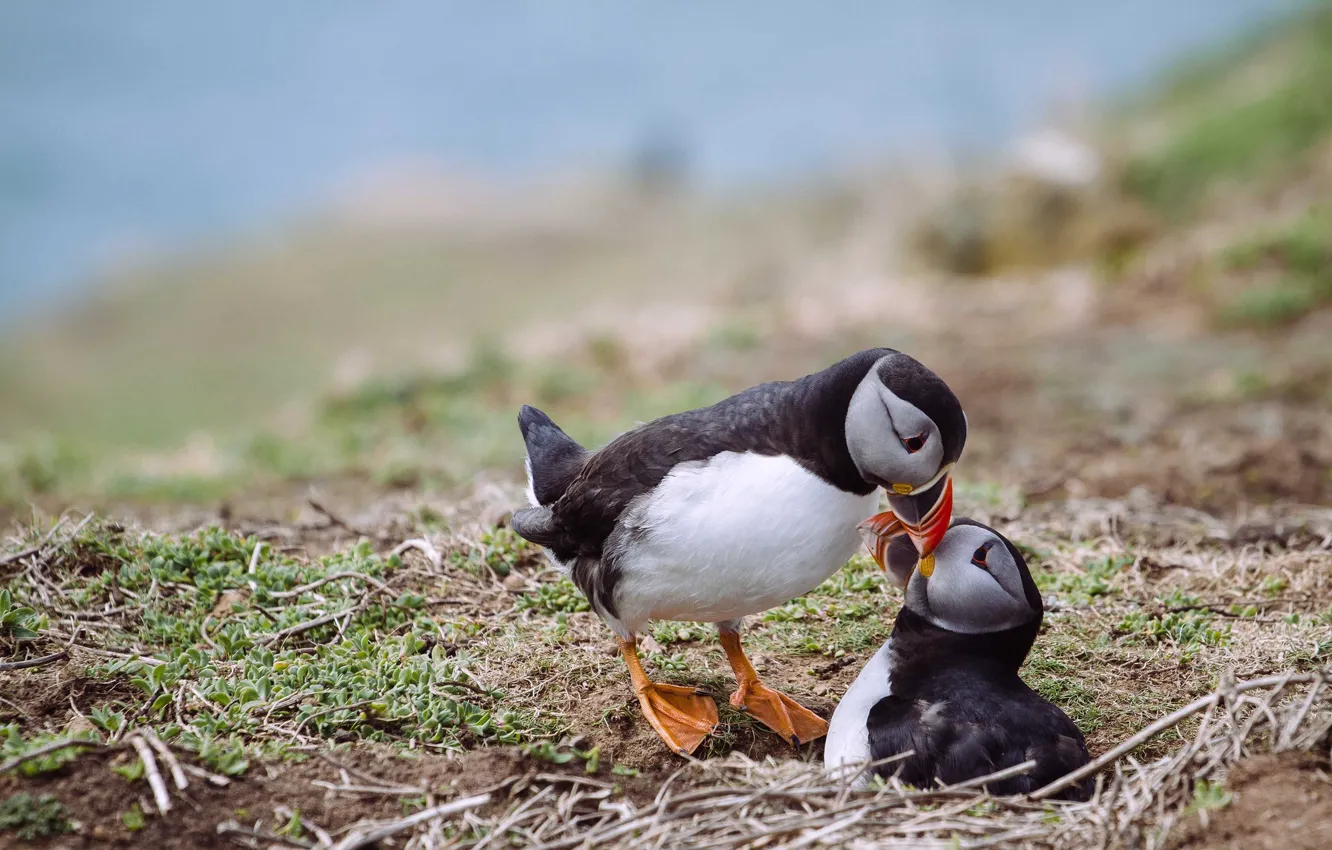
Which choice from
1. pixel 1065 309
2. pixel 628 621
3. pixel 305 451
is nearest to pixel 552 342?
pixel 305 451

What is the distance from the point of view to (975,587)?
345 centimetres

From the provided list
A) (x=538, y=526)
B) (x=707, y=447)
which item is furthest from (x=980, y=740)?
(x=538, y=526)

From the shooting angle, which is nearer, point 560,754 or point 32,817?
point 32,817

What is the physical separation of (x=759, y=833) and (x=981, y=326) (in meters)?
8.09

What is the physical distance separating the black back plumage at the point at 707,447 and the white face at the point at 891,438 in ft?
0.22

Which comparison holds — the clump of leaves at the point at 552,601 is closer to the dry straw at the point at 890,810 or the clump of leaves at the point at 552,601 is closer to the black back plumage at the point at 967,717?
the dry straw at the point at 890,810

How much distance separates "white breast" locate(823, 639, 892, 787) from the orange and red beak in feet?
1.08

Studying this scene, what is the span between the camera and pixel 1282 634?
13.7 feet

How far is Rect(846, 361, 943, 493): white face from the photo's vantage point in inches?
126

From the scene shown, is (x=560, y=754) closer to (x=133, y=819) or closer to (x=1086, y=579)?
(x=133, y=819)

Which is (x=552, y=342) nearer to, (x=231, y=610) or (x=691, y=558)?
(x=231, y=610)

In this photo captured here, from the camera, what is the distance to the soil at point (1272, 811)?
2.73m

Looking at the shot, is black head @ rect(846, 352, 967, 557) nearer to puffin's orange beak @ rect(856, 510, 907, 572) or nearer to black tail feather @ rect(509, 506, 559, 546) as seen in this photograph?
puffin's orange beak @ rect(856, 510, 907, 572)

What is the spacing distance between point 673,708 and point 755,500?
84 cm
